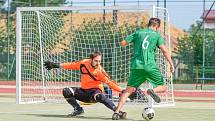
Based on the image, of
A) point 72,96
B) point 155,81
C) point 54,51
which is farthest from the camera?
point 54,51

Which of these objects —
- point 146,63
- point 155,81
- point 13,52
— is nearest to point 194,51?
point 13,52

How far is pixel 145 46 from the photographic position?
12.1 meters

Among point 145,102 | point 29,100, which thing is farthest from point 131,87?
point 29,100

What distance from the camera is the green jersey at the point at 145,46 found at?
12.0 m

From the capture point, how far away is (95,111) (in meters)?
14.7

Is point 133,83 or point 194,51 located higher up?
point 133,83

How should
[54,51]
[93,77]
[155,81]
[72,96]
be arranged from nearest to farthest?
[155,81], [93,77], [72,96], [54,51]

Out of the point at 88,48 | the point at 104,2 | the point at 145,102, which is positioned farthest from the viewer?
the point at 104,2

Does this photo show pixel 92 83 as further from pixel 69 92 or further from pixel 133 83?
pixel 133 83

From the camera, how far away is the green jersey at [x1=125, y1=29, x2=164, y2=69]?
12.0 m

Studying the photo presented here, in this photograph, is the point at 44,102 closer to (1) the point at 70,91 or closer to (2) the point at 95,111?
(2) the point at 95,111

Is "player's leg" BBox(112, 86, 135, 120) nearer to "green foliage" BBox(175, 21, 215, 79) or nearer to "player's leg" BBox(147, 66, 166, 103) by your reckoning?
"player's leg" BBox(147, 66, 166, 103)

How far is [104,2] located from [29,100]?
59.5ft

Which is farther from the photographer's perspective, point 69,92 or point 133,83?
point 69,92
